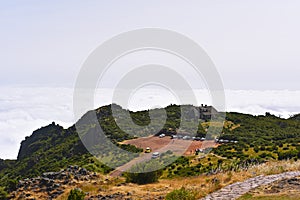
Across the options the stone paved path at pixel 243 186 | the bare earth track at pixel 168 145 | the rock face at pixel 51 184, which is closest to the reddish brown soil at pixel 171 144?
the bare earth track at pixel 168 145

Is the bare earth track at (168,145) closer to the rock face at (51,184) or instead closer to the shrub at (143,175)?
the rock face at (51,184)

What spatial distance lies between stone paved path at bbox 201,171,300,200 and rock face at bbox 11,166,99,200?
61.9 feet

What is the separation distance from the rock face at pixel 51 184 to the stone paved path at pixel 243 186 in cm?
Result: 1887

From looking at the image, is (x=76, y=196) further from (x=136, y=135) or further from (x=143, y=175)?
(x=136, y=135)

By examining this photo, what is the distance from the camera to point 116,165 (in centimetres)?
4216

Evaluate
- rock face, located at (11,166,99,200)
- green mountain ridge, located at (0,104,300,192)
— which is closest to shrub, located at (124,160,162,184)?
rock face, located at (11,166,99,200)

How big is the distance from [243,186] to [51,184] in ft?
73.0

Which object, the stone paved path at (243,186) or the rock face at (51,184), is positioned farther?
the rock face at (51,184)

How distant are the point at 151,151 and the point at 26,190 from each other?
1531 centimetres

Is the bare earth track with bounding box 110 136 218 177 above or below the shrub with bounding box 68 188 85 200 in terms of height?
above

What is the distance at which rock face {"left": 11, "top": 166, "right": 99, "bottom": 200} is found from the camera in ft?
108

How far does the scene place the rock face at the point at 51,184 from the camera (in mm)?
32844

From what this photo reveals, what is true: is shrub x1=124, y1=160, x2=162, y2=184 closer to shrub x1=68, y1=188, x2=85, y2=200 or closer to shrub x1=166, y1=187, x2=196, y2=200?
shrub x1=68, y1=188, x2=85, y2=200

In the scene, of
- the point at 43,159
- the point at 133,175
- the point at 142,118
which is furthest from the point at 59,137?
the point at 133,175
